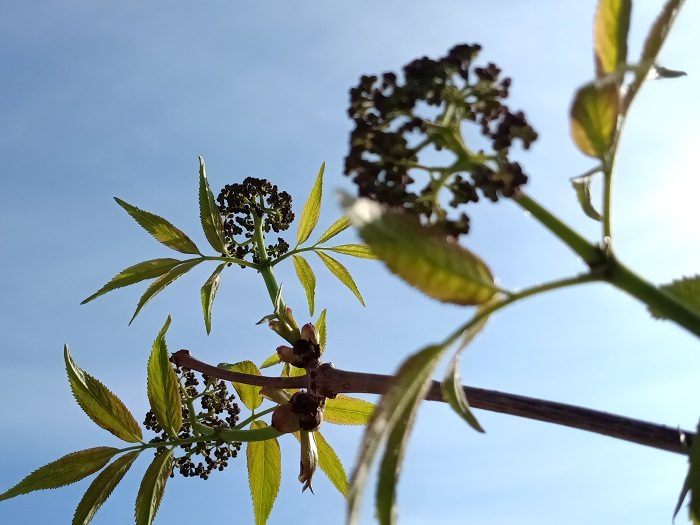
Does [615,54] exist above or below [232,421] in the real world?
above

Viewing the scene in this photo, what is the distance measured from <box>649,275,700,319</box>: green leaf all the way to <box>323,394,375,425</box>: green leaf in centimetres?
119

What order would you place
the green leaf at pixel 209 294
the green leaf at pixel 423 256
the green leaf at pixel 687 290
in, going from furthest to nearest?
the green leaf at pixel 209 294, the green leaf at pixel 687 290, the green leaf at pixel 423 256

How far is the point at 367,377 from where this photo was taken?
5.59 feet

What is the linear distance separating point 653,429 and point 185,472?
148cm

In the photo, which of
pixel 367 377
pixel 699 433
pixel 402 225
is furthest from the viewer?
pixel 367 377

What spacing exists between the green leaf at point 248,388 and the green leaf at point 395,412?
1208mm

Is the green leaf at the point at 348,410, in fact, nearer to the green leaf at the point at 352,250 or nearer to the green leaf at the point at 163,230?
the green leaf at the point at 352,250

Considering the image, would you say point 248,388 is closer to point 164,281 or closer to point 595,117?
point 164,281

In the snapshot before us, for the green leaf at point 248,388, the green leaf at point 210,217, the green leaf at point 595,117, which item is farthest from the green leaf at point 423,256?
the green leaf at point 210,217

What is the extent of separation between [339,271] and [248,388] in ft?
1.70

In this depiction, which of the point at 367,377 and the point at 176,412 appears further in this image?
the point at 176,412

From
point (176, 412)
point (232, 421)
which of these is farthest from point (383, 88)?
point (232, 421)

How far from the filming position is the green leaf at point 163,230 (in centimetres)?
236

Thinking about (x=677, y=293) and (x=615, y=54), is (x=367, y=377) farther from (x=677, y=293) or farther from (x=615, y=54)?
(x=615, y=54)
